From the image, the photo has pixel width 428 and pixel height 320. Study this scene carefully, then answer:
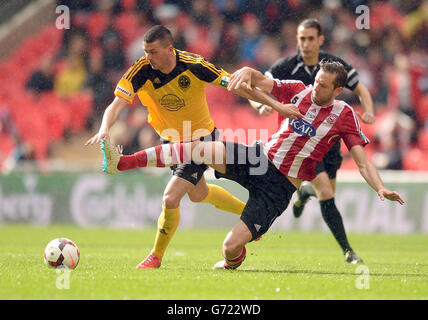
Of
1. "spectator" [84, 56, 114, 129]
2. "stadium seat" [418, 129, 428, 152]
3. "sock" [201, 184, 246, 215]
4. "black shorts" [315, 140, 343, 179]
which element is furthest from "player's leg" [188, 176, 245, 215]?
"spectator" [84, 56, 114, 129]

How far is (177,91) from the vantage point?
6918 millimetres

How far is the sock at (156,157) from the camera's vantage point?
641 centimetres

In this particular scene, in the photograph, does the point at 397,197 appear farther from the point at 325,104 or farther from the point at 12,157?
the point at 12,157

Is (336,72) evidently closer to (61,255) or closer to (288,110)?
(288,110)

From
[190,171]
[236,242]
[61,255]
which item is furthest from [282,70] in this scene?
[61,255]

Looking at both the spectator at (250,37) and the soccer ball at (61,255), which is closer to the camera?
the soccer ball at (61,255)

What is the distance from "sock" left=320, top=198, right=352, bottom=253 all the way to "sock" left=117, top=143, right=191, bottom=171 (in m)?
2.07

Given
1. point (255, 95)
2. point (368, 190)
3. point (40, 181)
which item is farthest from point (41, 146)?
point (255, 95)

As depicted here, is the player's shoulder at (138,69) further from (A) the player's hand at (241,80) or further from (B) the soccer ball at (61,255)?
(B) the soccer ball at (61,255)

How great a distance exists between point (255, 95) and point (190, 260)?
2117 mm

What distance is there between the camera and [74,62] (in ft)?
52.0

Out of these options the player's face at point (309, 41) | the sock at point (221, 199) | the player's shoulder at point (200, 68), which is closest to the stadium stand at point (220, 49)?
the player's face at point (309, 41)

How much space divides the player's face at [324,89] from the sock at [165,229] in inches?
62.7

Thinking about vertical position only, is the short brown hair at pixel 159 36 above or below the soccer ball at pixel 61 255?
above
